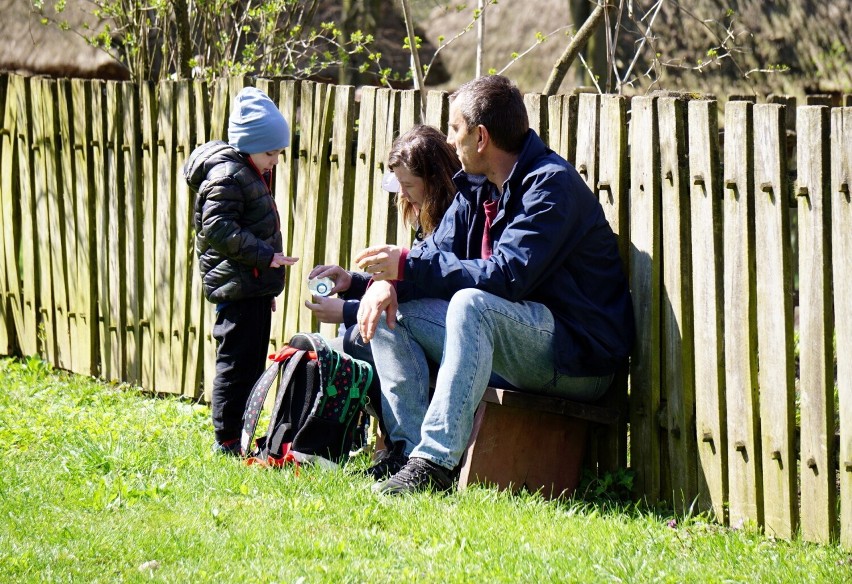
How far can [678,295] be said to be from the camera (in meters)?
3.98

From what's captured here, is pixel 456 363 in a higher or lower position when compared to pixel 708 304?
lower

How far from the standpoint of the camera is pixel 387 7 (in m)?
12.3

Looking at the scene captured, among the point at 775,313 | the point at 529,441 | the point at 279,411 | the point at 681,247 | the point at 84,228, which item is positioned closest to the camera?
the point at 775,313

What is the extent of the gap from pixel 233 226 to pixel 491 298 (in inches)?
54.7

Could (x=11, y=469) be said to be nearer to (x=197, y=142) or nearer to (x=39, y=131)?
(x=197, y=142)

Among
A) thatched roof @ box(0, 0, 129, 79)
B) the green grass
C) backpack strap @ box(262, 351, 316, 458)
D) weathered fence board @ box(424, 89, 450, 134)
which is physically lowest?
the green grass

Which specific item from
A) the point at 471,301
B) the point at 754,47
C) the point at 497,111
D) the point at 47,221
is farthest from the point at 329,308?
the point at 754,47

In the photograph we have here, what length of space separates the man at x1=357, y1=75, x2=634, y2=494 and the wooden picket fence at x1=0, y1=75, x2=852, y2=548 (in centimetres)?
23

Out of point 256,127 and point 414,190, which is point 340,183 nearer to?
point 256,127

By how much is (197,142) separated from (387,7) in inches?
269

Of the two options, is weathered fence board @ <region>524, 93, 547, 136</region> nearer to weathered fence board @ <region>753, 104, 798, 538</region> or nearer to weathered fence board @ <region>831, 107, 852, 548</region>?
weathered fence board @ <region>753, 104, 798, 538</region>

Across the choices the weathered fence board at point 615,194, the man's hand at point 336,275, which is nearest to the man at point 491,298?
the weathered fence board at point 615,194

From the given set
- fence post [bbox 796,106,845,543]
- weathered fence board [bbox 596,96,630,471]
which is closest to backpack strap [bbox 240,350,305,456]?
weathered fence board [bbox 596,96,630,471]

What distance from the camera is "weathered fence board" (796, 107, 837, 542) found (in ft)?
11.5
